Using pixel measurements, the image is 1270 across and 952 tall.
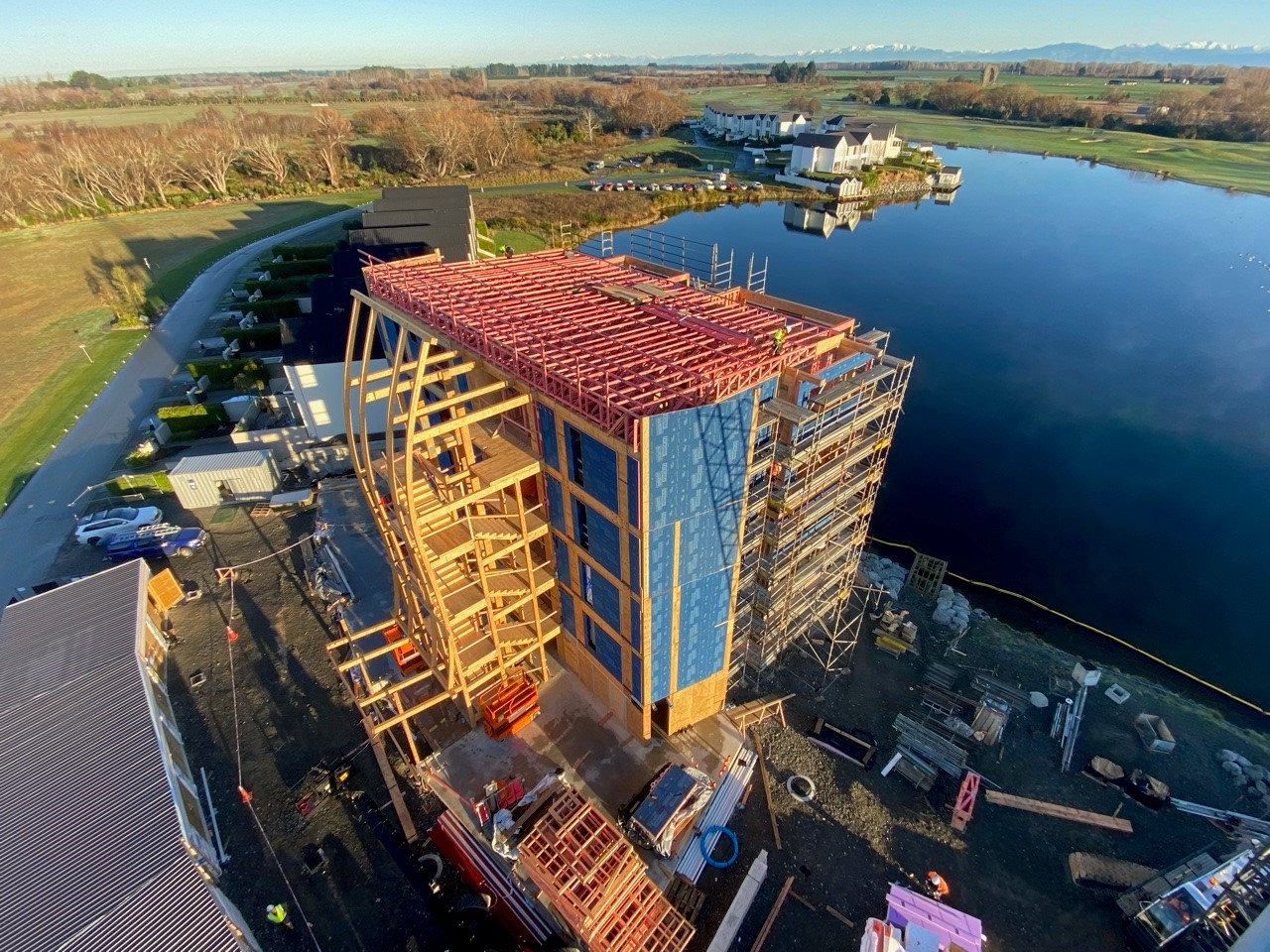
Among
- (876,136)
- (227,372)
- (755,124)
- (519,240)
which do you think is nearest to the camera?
(227,372)

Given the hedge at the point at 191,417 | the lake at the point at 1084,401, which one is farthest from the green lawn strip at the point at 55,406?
the lake at the point at 1084,401

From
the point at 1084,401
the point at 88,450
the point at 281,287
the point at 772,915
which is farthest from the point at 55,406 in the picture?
the point at 1084,401

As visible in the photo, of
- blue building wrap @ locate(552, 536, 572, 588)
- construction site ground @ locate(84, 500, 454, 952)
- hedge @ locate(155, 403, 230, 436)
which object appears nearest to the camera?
construction site ground @ locate(84, 500, 454, 952)

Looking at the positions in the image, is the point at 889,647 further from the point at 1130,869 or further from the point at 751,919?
the point at 751,919

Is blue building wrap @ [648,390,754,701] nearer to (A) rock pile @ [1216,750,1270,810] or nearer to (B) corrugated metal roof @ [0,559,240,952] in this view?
(B) corrugated metal roof @ [0,559,240,952]

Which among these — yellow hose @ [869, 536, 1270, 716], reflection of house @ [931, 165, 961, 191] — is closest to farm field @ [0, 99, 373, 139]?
reflection of house @ [931, 165, 961, 191]

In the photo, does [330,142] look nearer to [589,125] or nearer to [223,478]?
[589,125]

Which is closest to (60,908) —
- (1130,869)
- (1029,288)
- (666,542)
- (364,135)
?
(666,542)
